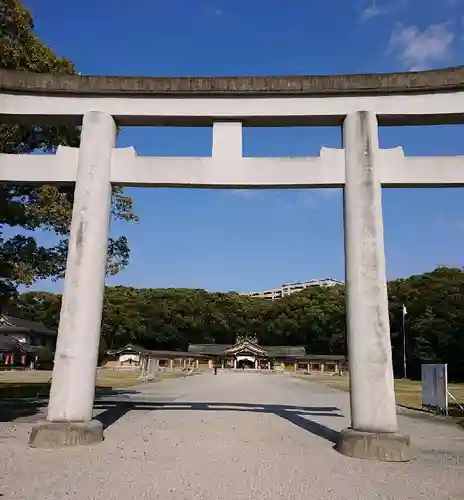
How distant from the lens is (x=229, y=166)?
26.7ft

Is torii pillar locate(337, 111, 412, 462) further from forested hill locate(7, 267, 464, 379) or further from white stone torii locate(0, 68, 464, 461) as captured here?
forested hill locate(7, 267, 464, 379)

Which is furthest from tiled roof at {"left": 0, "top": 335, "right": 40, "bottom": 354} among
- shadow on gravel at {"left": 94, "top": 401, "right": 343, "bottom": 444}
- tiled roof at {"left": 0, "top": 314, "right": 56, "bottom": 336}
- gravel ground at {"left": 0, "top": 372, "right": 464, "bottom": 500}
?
gravel ground at {"left": 0, "top": 372, "right": 464, "bottom": 500}

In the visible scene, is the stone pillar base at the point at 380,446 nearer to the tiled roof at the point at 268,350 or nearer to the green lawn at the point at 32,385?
the green lawn at the point at 32,385

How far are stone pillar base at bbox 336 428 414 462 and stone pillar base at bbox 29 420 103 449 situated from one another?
3.94 m

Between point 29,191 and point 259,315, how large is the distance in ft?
230

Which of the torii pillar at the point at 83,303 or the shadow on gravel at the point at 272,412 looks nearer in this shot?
the torii pillar at the point at 83,303

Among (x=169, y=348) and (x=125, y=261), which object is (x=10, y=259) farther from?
(x=169, y=348)

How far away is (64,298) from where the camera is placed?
7660mm

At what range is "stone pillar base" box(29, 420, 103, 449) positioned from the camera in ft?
23.2

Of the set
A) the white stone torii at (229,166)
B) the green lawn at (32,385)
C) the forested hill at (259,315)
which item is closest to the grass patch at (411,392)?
the white stone torii at (229,166)

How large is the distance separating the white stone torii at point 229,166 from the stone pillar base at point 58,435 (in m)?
0.02

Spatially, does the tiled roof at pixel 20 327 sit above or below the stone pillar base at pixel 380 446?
above

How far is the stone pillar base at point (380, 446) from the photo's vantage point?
22.1ft

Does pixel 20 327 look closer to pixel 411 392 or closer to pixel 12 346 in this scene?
pixel 12 346
